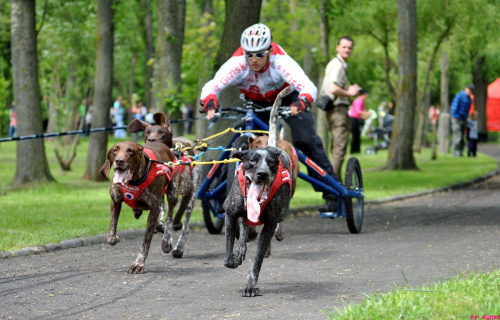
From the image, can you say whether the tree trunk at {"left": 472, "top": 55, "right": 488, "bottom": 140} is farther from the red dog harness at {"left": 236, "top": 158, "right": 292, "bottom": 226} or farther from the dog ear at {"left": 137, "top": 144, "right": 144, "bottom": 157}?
the red dog harness at {"left": 236, "top": 158, "right": 292, "bottom": 226}

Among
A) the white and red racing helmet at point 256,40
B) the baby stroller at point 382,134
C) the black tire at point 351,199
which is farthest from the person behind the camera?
the baby stroller at point 382,134

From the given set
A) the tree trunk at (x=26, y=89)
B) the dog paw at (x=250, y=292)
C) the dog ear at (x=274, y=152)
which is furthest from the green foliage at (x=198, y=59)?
the dog paw at (x=250, y=292)

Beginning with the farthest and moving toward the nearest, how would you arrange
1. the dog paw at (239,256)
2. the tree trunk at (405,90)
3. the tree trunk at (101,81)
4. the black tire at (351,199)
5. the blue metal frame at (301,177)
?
the tree trunk at (405,90) < the tree trunk at (101,81) < the black tire at (351,199) < the blue metal frame at (301,177) < the dog paw at (239,256)

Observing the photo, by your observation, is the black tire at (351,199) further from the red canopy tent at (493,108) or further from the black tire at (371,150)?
the red canopy tent at (493,108)

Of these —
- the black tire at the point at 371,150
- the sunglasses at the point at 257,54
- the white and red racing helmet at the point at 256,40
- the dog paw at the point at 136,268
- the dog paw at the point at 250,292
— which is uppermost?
the white and red racing helmet at the point at 256,40

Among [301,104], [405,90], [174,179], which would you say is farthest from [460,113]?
[174,179]

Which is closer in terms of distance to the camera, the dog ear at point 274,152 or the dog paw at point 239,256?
the dog ear at point 274,152

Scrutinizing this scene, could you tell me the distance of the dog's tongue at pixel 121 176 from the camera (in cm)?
805

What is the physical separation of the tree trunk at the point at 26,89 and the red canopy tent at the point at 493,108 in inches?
1722

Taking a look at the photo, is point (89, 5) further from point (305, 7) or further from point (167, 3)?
point (167, 3)

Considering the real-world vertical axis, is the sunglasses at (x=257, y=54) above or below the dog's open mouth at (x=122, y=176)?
above

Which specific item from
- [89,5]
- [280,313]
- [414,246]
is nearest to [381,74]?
[89,5]

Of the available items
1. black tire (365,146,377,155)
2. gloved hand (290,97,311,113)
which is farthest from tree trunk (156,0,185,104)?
black tire (365,146,377,155)

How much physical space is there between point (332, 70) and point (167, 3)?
4.22 metres
